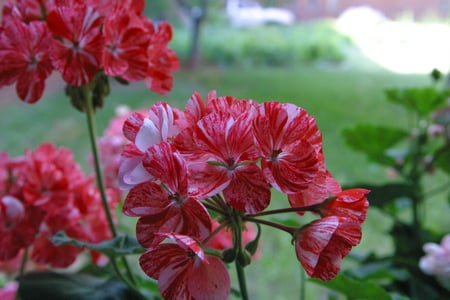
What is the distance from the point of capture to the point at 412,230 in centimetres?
72

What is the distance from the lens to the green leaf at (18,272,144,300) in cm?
46

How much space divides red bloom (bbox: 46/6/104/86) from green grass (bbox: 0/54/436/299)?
0.95m

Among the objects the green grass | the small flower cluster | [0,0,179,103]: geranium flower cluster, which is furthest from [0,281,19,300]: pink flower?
the green grass

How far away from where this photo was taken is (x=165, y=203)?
0.28 meters

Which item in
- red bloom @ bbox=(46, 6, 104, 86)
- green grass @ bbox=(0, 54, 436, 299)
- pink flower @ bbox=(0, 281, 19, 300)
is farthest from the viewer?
green grass @ bbox=(0, 54, 436, 299)

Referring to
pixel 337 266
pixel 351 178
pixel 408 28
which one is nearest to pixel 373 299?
pixel 337 266

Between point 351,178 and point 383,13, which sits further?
point 383,13

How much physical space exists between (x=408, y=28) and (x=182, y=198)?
2104 millimetres

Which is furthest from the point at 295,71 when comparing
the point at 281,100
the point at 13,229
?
the point at 13,229

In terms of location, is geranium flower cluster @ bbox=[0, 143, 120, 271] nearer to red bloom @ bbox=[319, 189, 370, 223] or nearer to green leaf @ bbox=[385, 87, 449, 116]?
red bloom @ bbox=[319, 189, 370, 223]

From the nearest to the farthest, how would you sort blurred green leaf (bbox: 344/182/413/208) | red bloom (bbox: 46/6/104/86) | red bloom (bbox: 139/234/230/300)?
red bloom (bbox: 139/234/230/300) < red bloom (bbox: 46/6/104/86) < blurred green leaf (bbox: 344/182/413/208)

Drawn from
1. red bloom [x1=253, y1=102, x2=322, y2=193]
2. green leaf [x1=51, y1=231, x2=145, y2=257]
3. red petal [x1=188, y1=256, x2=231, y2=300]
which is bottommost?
green leaf [x1=51, y1=231, x2=145, y2=257]

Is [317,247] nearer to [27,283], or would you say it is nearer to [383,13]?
[27,283]

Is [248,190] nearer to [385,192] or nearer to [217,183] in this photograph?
[217,183]
